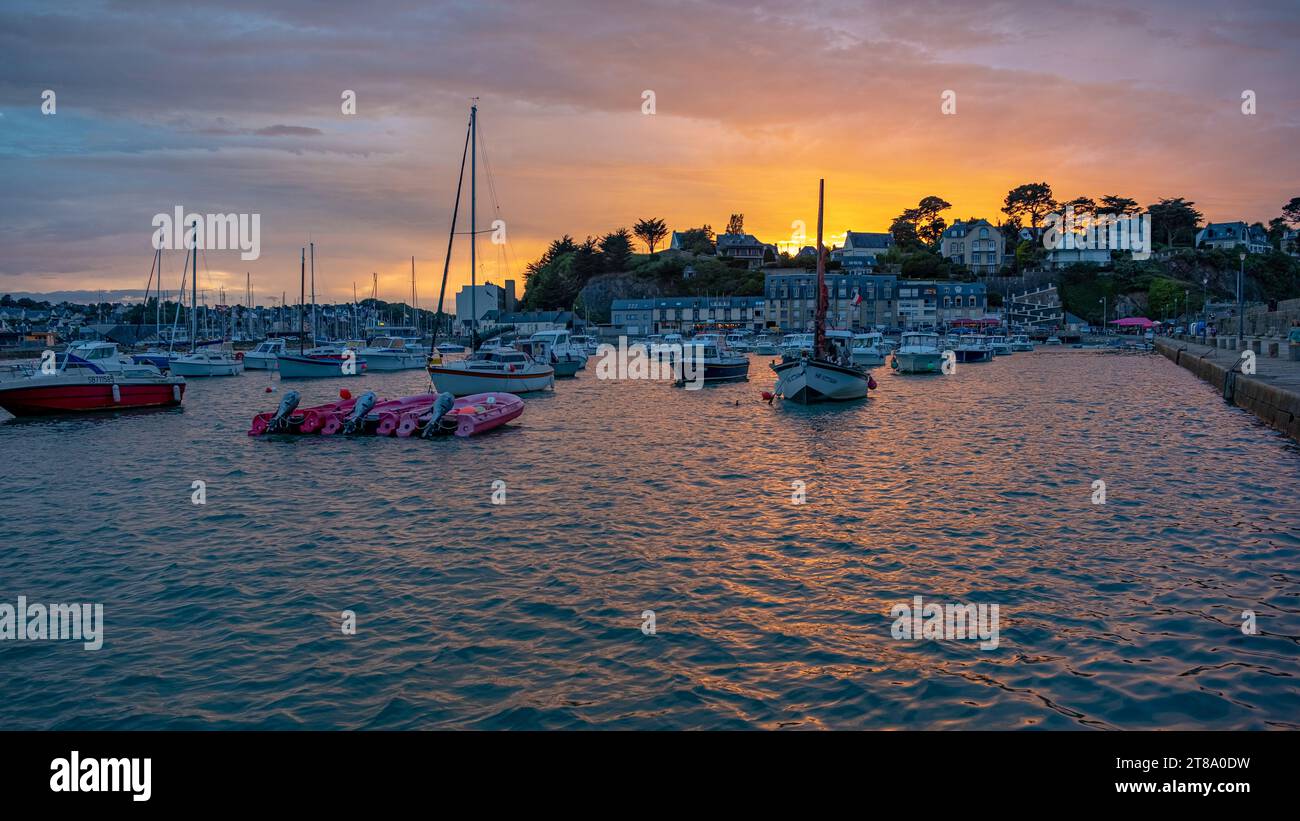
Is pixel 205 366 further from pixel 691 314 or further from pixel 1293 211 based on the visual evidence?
pixel 1293 211

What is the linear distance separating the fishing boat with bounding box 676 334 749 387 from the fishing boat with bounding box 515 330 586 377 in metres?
11.8

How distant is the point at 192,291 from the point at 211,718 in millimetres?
71977

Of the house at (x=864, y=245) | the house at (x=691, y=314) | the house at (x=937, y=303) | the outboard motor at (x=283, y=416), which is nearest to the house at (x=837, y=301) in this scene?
the house at (x=937, y=303)

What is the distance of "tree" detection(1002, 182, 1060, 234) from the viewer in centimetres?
18288

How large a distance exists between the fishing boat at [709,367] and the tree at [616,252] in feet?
409

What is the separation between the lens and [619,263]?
184m

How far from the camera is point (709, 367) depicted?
190 feet

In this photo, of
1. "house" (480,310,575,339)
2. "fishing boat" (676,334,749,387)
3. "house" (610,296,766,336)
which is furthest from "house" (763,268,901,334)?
"fishing boat" (676,334,749,387)

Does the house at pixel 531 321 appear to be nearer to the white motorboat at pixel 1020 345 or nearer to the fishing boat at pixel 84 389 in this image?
the white motorboat at pixel 1020 345

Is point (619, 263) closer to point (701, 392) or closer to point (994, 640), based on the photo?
point (701, 392)

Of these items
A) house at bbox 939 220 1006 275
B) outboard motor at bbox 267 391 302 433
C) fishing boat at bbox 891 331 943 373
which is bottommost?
outboard motor at bbox 267 391 302 433

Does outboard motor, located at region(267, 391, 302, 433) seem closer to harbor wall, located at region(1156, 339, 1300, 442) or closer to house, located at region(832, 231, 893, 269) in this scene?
harbor wall, located at region(1156, 339, 1300, 442)

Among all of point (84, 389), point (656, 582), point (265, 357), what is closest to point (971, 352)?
point (265, 357)
